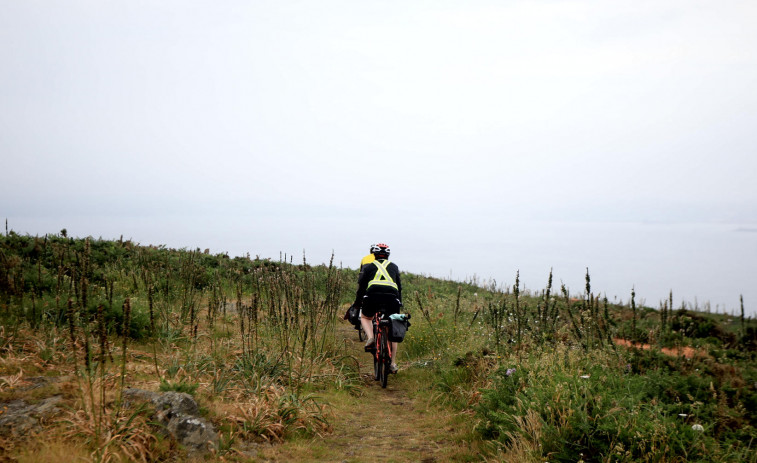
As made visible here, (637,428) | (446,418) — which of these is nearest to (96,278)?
(446,418)

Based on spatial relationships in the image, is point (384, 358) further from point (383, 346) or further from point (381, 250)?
point (381, 250)

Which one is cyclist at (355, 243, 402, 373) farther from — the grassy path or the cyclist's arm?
the grassy path

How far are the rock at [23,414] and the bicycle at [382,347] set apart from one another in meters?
5.01

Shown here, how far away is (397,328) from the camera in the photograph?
8500 millimetres

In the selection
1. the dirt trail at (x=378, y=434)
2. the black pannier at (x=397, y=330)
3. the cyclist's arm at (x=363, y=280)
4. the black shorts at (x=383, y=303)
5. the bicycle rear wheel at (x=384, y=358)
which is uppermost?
the cyclist's arm at (x=363, y=280)

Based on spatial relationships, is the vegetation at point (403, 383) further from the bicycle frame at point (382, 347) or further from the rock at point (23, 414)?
the bicycle frame at point (382, 347)

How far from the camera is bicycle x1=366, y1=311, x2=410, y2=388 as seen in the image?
28.1 feet

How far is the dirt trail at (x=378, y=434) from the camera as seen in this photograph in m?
5.25

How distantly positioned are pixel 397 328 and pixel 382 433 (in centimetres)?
246

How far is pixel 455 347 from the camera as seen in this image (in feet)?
27.2

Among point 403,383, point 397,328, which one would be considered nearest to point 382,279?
point 397,328

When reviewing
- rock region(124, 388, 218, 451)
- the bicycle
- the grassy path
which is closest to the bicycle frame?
the bicycle

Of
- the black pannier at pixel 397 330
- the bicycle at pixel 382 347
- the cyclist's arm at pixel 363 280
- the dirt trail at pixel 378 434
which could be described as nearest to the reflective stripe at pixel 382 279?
the cyclist's arm at pixel 363 280

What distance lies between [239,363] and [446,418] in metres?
2.97
